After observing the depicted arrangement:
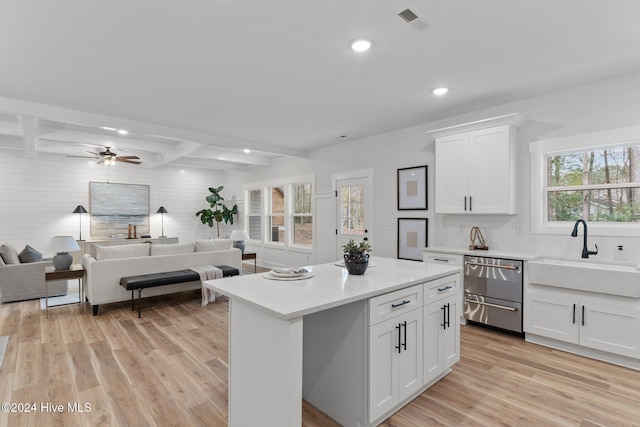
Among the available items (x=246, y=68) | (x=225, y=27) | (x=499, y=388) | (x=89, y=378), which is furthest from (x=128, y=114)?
(x=499, y=388)

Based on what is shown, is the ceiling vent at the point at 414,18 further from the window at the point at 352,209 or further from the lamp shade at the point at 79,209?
the lamp shade at the point at 79,209

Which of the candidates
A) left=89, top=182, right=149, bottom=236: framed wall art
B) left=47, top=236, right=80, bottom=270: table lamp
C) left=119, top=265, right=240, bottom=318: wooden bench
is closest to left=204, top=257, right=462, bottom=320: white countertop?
left=119, top=265, right=240, bottom=318: wooden bench

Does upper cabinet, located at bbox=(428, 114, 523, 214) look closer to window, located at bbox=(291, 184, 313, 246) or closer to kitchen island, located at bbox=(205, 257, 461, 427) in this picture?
kitchen island, located at bbox=(205, 257, 461, 427)

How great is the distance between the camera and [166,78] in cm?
312

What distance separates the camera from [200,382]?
8.34ft

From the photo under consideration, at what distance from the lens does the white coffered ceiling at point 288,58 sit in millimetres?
2117

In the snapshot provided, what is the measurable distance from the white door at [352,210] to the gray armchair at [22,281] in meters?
4.75

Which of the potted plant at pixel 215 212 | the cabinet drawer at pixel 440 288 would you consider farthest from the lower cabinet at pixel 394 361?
the potted plant at pixel 215 212

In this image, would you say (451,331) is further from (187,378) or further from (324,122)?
(324,122)

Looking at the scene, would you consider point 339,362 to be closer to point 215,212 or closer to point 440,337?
point 440,337

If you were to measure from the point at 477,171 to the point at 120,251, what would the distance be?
15.9 feet

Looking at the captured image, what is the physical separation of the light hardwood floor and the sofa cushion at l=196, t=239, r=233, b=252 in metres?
1.67

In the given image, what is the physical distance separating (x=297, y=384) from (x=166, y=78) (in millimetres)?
3009

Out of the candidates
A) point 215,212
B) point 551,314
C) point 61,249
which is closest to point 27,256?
point 61,249
